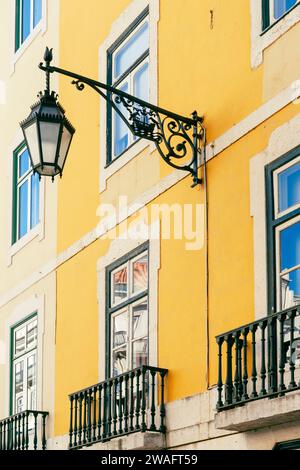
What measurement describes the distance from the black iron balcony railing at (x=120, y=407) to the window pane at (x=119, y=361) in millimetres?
256

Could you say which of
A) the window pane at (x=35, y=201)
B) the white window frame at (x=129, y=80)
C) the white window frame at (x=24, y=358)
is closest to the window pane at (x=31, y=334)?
the white window frame at (x=24, y=358)

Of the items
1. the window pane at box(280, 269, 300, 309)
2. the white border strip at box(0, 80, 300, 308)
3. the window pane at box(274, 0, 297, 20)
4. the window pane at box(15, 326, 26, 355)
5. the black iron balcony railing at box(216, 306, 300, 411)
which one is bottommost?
the black iron balcony railing at box(216, 306, 300, 411)

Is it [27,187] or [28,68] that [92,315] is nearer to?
[27,187]

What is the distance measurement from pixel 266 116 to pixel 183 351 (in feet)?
7.67

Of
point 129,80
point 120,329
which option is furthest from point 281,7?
point 120,329

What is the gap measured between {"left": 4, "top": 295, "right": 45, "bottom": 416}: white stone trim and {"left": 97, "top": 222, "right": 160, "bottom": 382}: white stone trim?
176cm

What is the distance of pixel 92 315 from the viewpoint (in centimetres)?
1340

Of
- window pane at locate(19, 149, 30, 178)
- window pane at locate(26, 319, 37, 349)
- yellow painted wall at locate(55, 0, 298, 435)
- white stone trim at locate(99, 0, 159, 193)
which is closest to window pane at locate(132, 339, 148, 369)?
yellow painted wall at locate(55, 0, 298, 435)

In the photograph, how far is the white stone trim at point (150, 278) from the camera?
12.0 metres

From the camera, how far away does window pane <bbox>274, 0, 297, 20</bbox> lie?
34.9 ft

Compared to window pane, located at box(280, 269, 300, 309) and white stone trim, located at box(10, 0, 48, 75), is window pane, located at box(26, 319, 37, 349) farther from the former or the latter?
window pane, located at box(280, 269, 300, 309)

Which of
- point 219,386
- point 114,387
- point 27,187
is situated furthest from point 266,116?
point 27,187

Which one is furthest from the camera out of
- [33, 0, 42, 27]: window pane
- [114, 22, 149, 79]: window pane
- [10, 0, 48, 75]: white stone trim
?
[33, 0, 42, 27]: window pane

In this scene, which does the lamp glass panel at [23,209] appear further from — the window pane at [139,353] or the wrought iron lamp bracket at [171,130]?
the wrought iron lamp bracket at [171,130]
